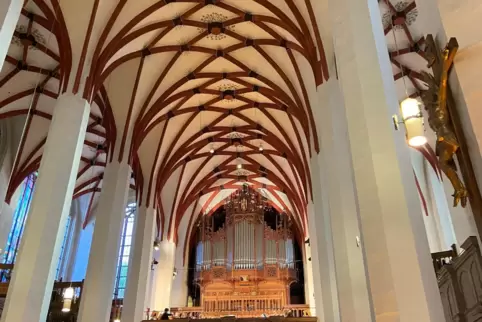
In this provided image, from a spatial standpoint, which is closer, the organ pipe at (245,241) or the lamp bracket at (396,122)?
the lamp bracket at (396,122)

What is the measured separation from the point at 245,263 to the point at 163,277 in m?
3.54

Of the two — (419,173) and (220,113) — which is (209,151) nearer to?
(220,113)

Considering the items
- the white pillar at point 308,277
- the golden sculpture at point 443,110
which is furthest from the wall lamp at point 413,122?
the white pillar at point 308,277

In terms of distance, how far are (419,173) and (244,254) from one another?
326 inches

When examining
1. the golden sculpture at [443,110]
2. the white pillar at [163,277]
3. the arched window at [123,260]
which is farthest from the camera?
the arched window at [123,260]

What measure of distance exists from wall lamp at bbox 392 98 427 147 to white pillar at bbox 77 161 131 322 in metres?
9.24

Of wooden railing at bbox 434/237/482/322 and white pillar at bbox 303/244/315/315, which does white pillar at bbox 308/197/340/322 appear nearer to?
wooden railing at bbox 434/237/482/322

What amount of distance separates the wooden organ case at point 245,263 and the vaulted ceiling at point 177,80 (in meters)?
1.66

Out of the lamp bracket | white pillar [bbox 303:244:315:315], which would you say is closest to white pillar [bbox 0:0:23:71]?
the lamp bracket

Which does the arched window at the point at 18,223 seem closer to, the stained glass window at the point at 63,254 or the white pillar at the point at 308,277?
the stained glass window at the point at 63,254

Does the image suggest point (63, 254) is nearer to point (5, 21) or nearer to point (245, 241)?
point (245, 241)

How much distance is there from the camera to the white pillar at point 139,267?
1391cm

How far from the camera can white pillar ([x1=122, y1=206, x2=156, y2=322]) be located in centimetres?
1391

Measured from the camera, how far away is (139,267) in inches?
571
